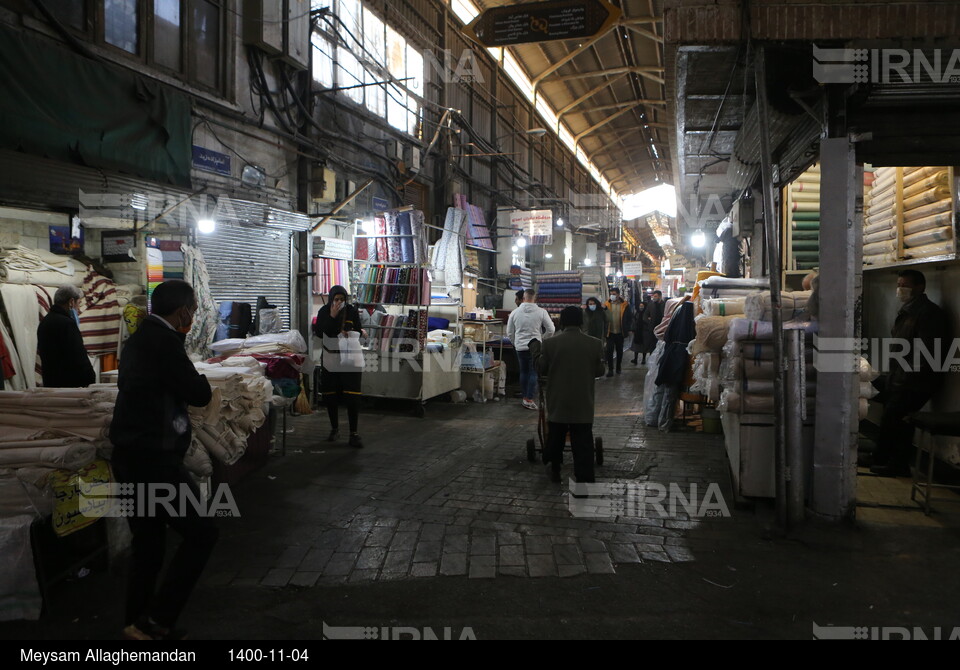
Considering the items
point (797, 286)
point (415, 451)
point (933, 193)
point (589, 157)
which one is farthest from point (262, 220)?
point (589, 157)

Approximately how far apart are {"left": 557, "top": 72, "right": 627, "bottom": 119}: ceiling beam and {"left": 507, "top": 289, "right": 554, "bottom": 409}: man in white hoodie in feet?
46.8

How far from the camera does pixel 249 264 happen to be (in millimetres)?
9938

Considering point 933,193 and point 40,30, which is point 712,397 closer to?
point 933,193

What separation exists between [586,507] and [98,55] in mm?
7411

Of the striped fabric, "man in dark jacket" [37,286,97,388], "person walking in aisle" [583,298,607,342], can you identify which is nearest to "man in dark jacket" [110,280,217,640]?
"man in dark jacket" [37,286,97,388]

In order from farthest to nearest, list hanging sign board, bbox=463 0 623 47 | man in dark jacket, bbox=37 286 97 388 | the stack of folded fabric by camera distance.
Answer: hanging sign board, bbox=463 0 623 47 < man in dark jacket, bbox=37 286 97 388 < the stack of folded fabric

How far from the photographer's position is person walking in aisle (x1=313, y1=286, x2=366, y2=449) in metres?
7.73

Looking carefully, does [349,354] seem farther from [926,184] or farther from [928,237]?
[926,184]

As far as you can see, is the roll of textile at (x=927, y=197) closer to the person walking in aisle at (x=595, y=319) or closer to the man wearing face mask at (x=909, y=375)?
the man wearing face mask at (x=909, y=375)

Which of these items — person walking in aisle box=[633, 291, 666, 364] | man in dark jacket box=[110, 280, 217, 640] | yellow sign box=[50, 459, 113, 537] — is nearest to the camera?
man in dark jacket box=[110, 280, 217, 640]

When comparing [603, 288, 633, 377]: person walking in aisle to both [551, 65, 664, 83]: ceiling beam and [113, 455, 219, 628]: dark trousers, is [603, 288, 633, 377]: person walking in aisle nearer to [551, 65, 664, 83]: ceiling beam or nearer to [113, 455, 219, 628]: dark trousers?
[551, 65, 664, 83]: ceiling beam

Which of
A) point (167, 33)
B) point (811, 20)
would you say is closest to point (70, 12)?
point (167, 33)

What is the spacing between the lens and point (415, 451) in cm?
744

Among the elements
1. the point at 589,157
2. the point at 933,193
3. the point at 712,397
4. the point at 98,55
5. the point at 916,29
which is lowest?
A: the point at 712,397
